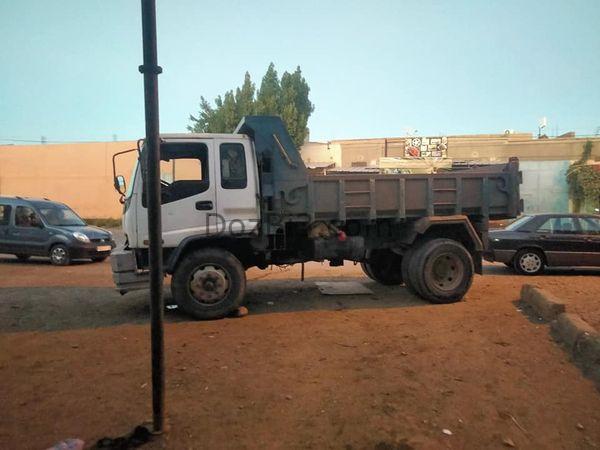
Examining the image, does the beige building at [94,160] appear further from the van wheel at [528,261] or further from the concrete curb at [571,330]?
the concrete curb at [571,330]

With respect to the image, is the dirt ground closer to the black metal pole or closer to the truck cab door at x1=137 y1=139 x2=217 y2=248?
the black metal pole

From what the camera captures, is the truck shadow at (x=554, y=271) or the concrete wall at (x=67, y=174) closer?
the truck shadow at (x=554, y=271)

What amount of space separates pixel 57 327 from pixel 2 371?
1.82 meters

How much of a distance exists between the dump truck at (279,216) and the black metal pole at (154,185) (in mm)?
3571

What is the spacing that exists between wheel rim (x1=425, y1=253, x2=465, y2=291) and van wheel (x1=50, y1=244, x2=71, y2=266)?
9.59 metres

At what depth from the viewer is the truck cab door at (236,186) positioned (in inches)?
269

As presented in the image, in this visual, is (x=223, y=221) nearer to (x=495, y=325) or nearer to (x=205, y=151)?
(x=205, y=151)

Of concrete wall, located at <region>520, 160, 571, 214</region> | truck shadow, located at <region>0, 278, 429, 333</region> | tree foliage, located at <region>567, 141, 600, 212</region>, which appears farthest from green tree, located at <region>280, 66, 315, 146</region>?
truck shadow, located at <region>0, 278, 429, 333</region>

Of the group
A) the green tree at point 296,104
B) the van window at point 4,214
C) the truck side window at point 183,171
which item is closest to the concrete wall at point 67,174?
the green tree at point 296,104

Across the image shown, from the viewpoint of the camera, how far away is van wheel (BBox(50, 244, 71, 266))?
12859 millimetres

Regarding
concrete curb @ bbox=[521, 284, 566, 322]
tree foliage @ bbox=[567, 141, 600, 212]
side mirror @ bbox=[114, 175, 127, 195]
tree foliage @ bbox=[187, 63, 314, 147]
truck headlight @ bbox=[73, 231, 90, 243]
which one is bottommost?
concrete curb @ bbox=[521, 284, 566, 322]

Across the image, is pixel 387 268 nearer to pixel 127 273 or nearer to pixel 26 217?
pixel 127 273

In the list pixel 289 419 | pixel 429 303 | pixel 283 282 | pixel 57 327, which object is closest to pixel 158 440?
pixel 289 419

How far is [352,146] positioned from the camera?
1214 inches
